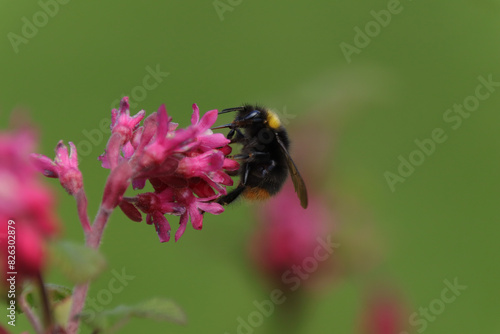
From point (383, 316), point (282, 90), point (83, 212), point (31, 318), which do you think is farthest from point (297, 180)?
point (282, 90)

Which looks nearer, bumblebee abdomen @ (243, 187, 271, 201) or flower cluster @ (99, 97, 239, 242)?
flower cluster @ (99, 97, 239, 242)

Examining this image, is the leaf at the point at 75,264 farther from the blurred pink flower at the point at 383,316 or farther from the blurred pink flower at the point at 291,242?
the blurred pink flower at the point at 291,242

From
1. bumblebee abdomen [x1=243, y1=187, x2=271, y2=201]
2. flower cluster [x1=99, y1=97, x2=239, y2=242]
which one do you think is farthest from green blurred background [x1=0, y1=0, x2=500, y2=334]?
flower cluster [x1=99, y1=97, x2=239, y2=242]

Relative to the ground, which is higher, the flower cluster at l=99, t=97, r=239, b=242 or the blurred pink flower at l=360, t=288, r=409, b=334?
the flower cluster at l=99, t=97, r=239, b=242

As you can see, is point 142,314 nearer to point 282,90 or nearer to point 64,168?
point 64,168

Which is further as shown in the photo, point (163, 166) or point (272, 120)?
point (272, 120)

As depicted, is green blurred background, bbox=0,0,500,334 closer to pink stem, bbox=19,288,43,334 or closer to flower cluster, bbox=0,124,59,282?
pink stem, bbox=19,288,43,334

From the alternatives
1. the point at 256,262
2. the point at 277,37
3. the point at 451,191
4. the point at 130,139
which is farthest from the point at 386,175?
the point at 130,139

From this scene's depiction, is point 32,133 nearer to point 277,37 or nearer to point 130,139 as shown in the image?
point 130,139
